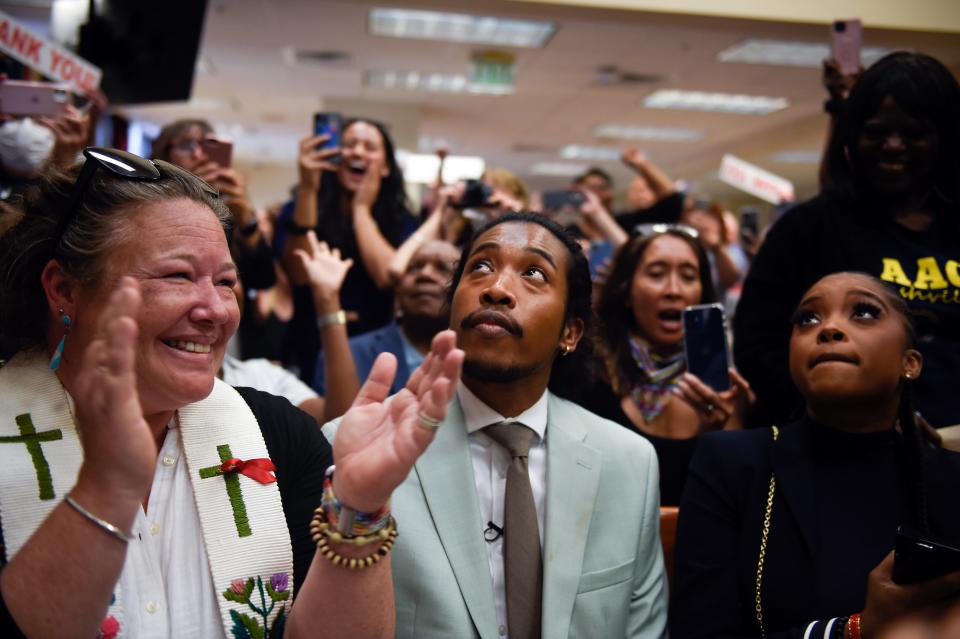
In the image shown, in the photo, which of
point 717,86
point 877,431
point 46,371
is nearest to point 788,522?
point 877,431

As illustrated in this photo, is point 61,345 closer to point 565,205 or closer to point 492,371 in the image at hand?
point 492,371

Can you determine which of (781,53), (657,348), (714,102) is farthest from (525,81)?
(657,348)

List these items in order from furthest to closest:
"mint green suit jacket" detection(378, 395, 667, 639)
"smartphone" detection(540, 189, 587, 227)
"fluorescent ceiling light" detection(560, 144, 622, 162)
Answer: "fluorescent ceiling light" detection(560, 144, 622, 162) → "smartphone" detection(540, 189, 587, 227) → "mint green suit jacket" detection(378, 395, 667, 639)

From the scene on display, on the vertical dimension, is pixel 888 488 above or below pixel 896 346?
below

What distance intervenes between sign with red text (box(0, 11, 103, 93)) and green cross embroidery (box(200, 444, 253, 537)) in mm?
2108

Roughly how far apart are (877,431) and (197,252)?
4.84 feet

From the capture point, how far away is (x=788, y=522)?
1.65 m

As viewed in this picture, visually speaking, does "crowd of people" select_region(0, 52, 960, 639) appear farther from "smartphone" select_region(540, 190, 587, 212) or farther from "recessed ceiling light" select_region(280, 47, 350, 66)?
"recessed ceiling light" select_region(280, 47, 350, 66)

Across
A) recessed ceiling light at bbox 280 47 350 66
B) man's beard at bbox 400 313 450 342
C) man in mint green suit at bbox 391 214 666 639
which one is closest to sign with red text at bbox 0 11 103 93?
man's beard at bbox 400 313 450 342

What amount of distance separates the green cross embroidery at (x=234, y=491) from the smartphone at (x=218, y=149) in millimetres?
1855

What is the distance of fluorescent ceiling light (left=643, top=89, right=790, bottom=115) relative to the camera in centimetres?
874

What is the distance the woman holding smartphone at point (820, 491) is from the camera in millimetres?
1595

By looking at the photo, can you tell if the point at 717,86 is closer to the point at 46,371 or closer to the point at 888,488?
the point at 888,488

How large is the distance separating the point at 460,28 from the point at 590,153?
6412 millimetres
